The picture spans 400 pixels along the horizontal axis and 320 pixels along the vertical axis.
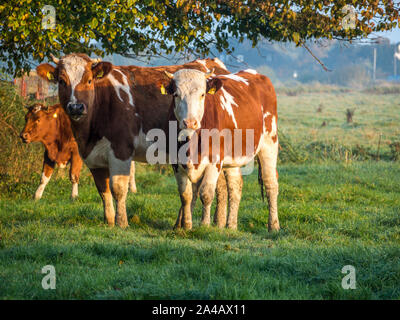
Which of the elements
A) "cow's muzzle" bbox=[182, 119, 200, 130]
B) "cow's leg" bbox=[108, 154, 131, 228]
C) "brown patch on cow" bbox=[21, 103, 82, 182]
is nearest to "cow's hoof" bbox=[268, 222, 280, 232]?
"cow's leg" bbox=[108, 154, 131, 228]

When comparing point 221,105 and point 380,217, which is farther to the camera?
point 380,217

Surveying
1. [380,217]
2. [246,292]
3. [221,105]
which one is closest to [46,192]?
[221,105]

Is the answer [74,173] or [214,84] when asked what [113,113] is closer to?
[214,84]

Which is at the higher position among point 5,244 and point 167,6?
point 167,6

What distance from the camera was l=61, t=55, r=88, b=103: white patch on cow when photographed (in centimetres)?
719

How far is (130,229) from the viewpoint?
7438 millimetres

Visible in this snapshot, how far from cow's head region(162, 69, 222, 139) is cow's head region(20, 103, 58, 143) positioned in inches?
183

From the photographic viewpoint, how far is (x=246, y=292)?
14.7 feet

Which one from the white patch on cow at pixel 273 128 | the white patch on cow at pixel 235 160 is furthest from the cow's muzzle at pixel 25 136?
the white patch on cow at pixel 273 128
